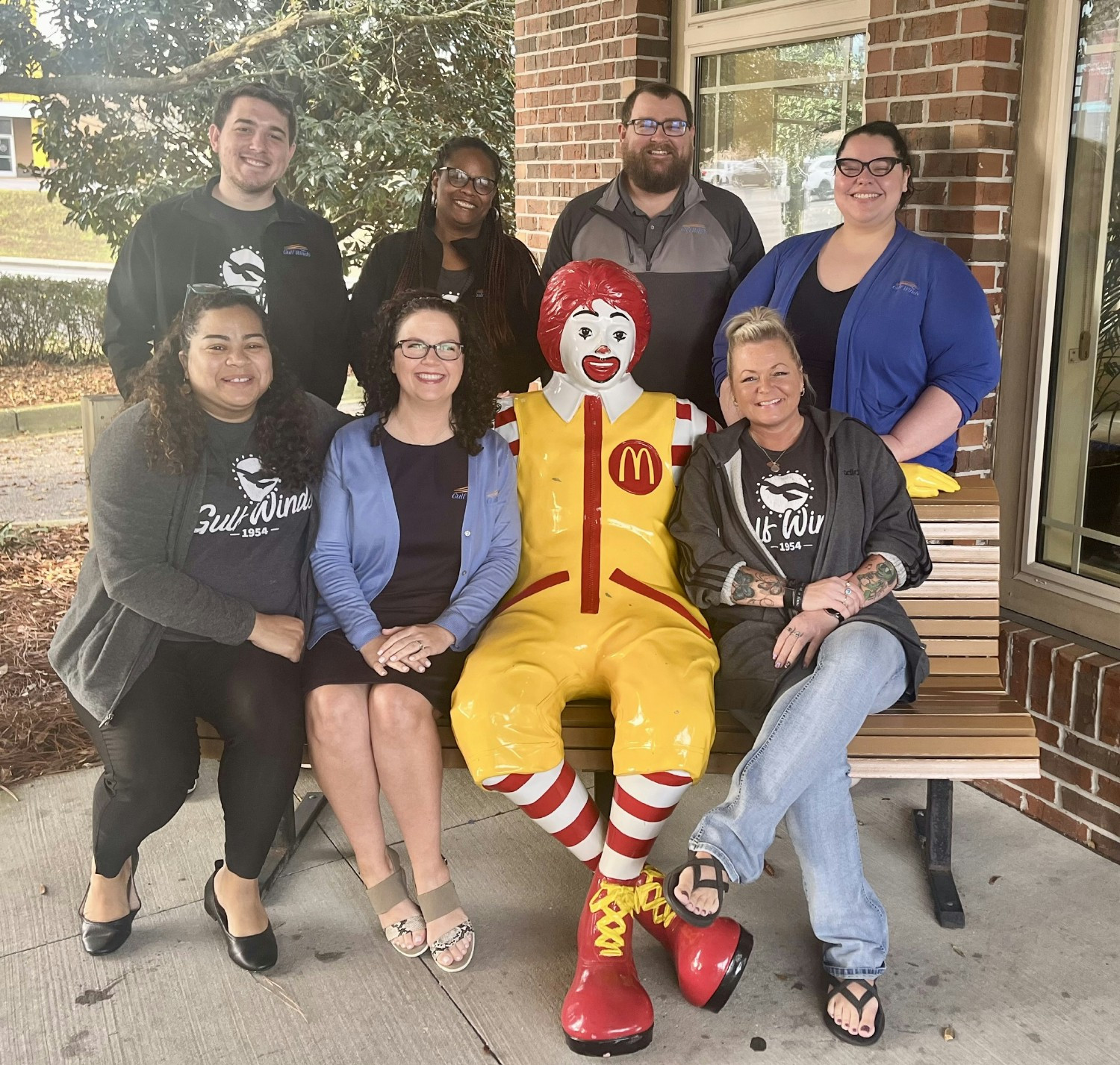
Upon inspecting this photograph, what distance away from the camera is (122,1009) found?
249 centimetres

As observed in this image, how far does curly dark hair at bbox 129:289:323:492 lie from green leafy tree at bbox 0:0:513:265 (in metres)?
3.44

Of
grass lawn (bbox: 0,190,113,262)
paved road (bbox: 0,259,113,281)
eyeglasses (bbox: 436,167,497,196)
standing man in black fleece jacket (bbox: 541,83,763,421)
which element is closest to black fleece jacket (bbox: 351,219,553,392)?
eyeglasses (bbox: 436,167,497,196)

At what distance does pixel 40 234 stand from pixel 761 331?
3971 mm

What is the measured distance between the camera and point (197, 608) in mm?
2562

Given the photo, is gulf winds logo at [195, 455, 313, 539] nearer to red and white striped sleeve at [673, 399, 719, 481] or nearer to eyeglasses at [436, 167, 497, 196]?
red and white striped sleeve at [673, 399, 719, 481]

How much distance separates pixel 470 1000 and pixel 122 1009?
2.46 feet

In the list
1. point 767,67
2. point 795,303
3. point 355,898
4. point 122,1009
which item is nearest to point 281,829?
point 355,898

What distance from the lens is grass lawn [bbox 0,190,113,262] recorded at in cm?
514

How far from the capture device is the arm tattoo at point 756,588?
266 centimetres

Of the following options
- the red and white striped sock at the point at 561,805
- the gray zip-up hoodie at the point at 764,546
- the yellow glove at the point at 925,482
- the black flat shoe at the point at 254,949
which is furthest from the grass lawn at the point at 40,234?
the yellow glove at the point at 925,482

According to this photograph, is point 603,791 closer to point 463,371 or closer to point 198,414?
point 463,371

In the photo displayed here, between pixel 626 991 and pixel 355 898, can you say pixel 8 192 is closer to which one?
pixel 355 898

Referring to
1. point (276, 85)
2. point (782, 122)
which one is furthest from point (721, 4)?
point (276, 85)

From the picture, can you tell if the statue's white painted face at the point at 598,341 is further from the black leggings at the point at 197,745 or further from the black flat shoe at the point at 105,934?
the black flat shoe at the point at 105,934
